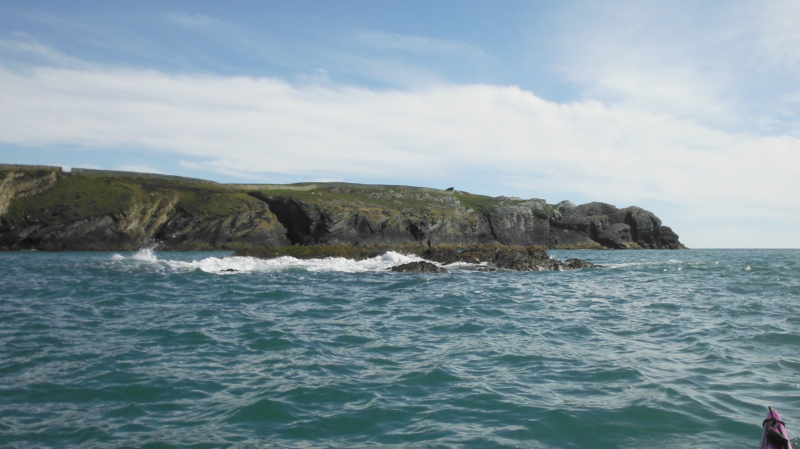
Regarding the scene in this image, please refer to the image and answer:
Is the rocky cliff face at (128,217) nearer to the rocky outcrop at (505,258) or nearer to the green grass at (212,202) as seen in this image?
the green grass at (212,202)

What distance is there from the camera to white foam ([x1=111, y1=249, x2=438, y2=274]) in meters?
29.3

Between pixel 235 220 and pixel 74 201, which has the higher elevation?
pixel 74 201

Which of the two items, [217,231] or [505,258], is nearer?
[505,258]

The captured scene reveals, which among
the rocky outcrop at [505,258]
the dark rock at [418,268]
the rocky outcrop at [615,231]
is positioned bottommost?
the dark rock at [418,268]

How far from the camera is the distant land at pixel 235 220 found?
66625mm

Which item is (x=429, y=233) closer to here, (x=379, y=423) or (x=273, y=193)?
(x=273, y=193)

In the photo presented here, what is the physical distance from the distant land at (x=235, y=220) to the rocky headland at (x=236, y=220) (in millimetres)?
153

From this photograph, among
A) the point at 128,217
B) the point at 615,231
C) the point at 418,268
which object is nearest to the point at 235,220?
the point at 128,217

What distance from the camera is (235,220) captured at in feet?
248

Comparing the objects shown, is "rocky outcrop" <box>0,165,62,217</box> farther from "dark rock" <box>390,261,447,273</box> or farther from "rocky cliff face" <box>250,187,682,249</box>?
"dark rock" <box>390,261,447,273</box>

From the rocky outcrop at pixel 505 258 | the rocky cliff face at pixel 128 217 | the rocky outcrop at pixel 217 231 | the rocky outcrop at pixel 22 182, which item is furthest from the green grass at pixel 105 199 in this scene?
the rocky outcrop at pixel 505 258

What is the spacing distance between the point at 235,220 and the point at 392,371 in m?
72.0

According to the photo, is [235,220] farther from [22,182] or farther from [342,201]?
[22,182]

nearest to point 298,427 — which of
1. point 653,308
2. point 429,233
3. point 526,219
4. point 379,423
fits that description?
point 379,423
